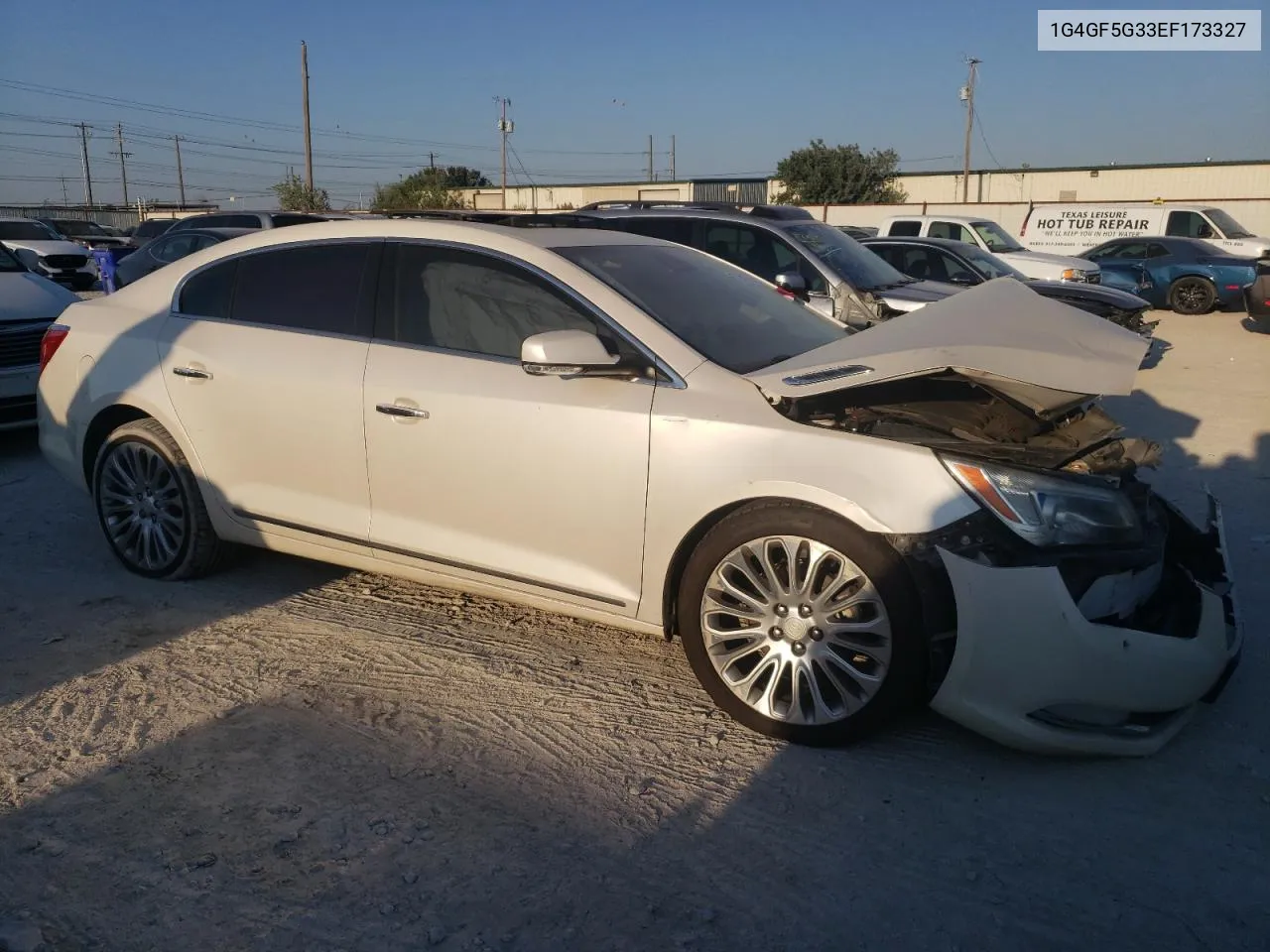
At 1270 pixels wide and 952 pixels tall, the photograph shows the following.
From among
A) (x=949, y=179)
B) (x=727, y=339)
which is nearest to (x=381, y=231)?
(x=727, y=339)

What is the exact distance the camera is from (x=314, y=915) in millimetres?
2639

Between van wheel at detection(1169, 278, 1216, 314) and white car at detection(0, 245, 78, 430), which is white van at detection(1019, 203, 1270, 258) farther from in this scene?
white car at detection(0, 245, 78, 430)

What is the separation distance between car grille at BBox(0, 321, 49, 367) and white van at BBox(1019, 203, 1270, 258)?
20717mm

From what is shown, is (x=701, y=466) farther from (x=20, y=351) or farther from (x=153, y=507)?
(x=20, y=351)

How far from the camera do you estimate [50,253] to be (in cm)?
2186

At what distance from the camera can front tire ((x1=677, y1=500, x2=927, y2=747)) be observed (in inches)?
127

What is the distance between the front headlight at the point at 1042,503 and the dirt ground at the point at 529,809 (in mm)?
773

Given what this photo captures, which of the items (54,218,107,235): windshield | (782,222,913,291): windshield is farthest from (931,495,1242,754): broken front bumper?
(54,218,107,235): windshield

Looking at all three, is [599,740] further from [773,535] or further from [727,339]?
[727,339]

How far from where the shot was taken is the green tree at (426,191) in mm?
44487

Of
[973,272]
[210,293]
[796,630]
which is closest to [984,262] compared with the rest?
[973,272]

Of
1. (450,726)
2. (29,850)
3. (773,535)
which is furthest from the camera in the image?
(450,726)

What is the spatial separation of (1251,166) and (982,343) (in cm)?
4559

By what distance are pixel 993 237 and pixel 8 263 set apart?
14.5 m
